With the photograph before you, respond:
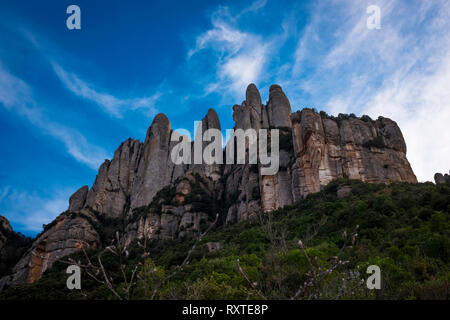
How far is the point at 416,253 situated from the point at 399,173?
3182 centimetres

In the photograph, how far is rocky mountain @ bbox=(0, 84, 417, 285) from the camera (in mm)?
45281

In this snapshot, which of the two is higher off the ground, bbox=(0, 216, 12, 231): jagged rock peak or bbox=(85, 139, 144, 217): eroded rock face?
bbox=(85, 139, 144, 217): eroded rock face

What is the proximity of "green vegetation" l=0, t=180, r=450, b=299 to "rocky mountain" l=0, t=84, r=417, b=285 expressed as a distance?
5.32 metres

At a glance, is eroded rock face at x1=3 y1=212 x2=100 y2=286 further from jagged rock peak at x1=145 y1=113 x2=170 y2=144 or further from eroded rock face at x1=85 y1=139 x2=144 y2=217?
jagged rock peak at x1=145 y1=113 x2=170 y2=144

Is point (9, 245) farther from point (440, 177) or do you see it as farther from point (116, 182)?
point (440, 177)

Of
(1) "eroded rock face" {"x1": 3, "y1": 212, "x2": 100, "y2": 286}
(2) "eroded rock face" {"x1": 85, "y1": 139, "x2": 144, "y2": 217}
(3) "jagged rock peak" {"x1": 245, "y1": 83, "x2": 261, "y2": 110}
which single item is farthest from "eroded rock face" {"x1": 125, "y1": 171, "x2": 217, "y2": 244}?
(3) "jagged rock peak" {"x1": 245, "y1": 83, "x2": 261, "y2": 110}

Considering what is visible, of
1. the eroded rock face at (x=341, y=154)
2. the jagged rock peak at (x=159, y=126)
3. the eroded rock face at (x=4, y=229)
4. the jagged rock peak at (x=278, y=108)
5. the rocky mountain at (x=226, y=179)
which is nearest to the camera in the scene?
the eroded rock face at (x=341, y=154)

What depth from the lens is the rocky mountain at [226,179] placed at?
45.3 m

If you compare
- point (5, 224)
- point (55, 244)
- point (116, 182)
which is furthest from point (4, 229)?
point (116, 182)

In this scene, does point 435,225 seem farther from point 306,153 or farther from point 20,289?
point 20,289

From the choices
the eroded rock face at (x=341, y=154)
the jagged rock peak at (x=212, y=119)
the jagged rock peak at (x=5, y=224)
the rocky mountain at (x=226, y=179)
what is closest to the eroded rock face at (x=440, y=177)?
the eroded rock face at (x=341, y=154)

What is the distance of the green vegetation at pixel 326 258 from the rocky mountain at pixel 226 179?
210 inches

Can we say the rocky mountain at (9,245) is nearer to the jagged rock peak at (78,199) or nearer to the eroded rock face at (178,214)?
the jagged rock peak at (78,199)
